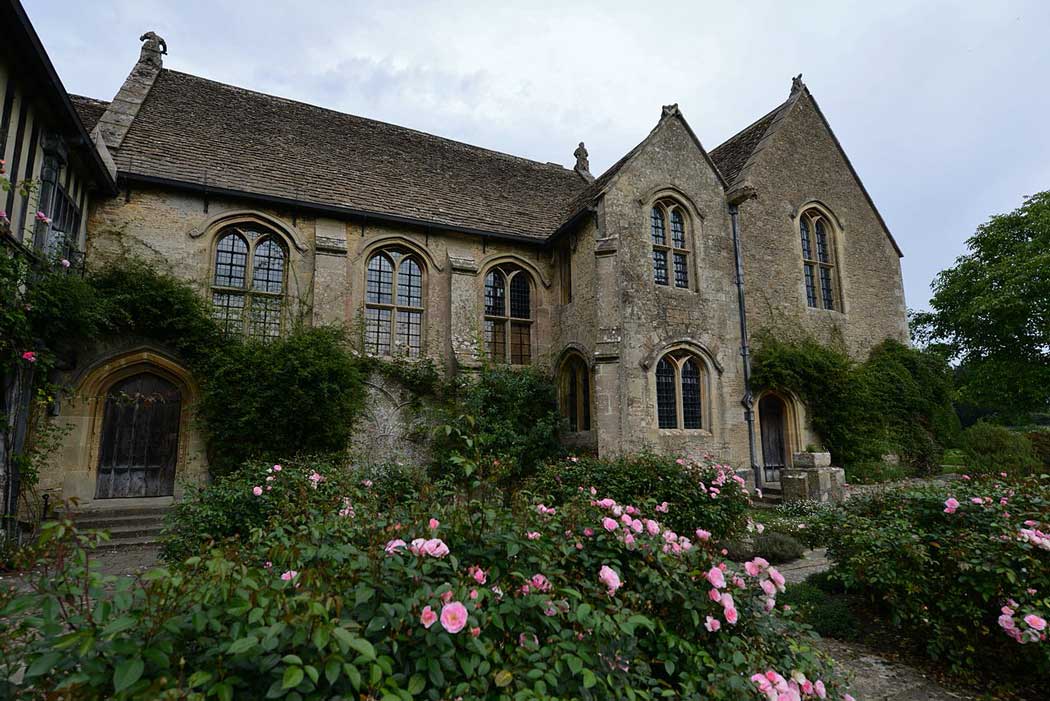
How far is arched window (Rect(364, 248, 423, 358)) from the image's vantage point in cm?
1223

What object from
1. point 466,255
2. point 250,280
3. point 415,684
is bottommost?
point 415,684

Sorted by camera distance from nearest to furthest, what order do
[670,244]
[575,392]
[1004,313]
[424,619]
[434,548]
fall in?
[424,619], [434,548], [670,244], [575,392], [1004,313]

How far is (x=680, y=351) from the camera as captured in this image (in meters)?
12.2

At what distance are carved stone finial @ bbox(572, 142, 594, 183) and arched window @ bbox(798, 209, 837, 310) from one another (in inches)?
293

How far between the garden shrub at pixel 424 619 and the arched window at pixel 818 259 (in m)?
14.1

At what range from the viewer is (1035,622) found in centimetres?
291

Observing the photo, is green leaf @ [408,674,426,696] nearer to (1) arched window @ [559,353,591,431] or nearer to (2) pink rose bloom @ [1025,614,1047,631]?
(2) pink rose bloom @ [1025,614,1047,631]

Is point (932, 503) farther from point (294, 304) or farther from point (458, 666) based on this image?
point (294, 304)

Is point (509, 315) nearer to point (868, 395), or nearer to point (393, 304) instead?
point (393, 304)

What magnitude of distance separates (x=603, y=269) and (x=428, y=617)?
34.8 feet

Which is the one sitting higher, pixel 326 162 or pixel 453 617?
pixel 326 162

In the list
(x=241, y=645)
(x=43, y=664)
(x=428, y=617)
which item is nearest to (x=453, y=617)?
(x=428, y=617)

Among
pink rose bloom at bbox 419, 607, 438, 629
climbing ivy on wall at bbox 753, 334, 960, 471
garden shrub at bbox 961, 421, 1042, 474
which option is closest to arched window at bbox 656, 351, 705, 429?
climbing ivy on wall at bbox 753, 334, 960, 471

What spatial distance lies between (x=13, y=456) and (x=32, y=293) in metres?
2.36
